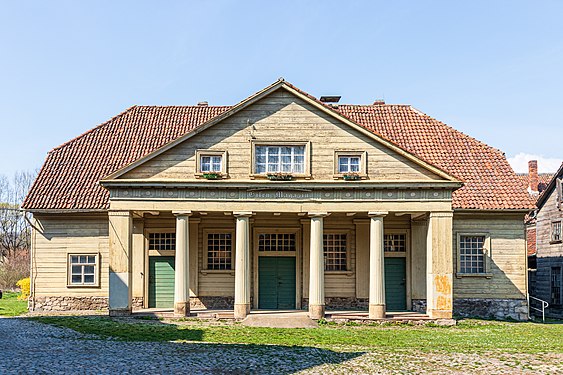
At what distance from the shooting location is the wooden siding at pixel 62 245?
84.6ft

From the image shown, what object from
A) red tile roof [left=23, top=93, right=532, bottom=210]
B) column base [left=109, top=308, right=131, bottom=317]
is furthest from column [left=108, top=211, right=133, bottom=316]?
red tile roof [left=23, top=93, right=532, bottom=210]

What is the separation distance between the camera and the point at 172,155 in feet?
74.6

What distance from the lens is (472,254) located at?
2573 centimetres

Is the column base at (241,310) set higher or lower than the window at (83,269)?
lower

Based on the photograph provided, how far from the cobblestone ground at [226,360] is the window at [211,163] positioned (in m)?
8.05

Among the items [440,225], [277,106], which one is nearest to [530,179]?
[440,225]

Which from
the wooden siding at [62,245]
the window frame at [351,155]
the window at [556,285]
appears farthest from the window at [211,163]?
the window at [556,285]

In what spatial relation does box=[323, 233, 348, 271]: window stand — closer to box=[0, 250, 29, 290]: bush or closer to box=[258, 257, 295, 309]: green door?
box=[258, 257, 295, 309]: green door

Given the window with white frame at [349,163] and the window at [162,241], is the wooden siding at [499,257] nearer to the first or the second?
the window with white frame at [349,163]

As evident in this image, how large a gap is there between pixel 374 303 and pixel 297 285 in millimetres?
4494

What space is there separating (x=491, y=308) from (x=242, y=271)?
411 inches

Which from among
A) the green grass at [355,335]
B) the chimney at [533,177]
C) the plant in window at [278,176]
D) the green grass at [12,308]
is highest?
the chimney at [533,177]

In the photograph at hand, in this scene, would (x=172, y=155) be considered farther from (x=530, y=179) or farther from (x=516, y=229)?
(x=530, y=179)

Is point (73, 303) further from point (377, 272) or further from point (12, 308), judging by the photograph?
point (377, 272)
